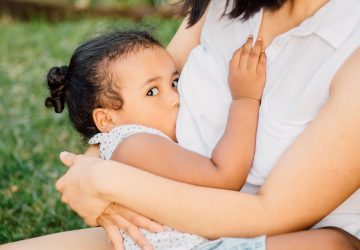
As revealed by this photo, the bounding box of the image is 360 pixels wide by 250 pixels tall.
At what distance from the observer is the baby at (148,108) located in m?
2.12

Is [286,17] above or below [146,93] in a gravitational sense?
above

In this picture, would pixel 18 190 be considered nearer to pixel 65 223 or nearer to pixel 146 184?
pixel 65 223

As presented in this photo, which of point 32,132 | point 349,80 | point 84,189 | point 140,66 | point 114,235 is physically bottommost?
point 32,132

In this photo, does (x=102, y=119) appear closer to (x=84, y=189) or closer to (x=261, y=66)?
(x=84, y=189)

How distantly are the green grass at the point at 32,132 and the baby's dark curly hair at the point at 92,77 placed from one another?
1.36ft

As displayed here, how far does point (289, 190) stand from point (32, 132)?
3.03m

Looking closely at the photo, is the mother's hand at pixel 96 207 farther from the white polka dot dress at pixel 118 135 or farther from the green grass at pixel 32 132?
the green grass at pixel 32 132

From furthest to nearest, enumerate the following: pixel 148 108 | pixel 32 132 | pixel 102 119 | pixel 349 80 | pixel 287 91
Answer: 1. pixel 32 132
2. pixel 102 119
3. pixel 148 108
4. pixel 287 91
5. pixel 349 80

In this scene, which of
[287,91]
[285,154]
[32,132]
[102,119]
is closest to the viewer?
[285,154]

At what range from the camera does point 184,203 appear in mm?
2037

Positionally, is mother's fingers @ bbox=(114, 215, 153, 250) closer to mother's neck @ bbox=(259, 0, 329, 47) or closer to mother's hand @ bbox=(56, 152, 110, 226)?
mother's hand @ bbox=(56, 152, 110, 226)

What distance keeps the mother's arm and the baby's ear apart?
1.58 ft

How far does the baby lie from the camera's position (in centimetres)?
212

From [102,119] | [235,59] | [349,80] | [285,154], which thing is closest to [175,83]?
[102,119]
